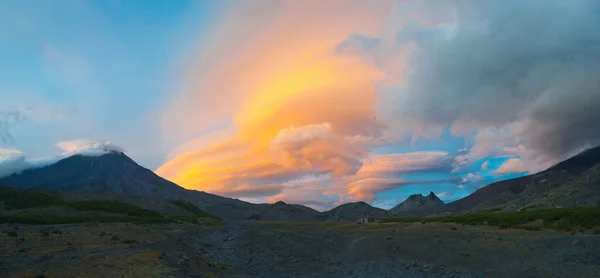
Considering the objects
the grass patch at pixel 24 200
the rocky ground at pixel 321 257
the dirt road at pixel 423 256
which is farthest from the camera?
the grass patch at pixel 24 200

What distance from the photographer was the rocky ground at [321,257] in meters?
30.7

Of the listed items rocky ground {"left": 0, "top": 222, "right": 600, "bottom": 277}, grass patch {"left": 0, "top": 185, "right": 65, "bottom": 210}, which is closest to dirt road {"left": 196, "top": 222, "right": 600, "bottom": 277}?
rocky ground {"left": 0, "top": 222, "right": 600, "bottom": 277}

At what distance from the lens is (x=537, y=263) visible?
3356 centimetres

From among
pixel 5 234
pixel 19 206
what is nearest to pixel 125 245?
pixel 5 234

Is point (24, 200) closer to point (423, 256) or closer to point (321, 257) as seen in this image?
point (321, 257)

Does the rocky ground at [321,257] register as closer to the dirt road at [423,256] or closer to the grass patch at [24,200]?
the dirt road at [423,256]

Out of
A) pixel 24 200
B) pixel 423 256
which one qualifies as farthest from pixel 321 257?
pixel 24 200

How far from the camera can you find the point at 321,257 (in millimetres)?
48750

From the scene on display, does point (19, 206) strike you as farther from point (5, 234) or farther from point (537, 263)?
point (537, 263)

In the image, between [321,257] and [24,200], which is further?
[24,200]

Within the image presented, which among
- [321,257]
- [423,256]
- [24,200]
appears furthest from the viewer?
[24,200]

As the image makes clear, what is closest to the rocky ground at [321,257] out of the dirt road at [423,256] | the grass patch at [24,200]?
the dirt road at [423,256]

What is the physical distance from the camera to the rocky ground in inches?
1208

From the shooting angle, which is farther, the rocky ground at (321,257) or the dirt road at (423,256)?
the dirt road at (423,256)
